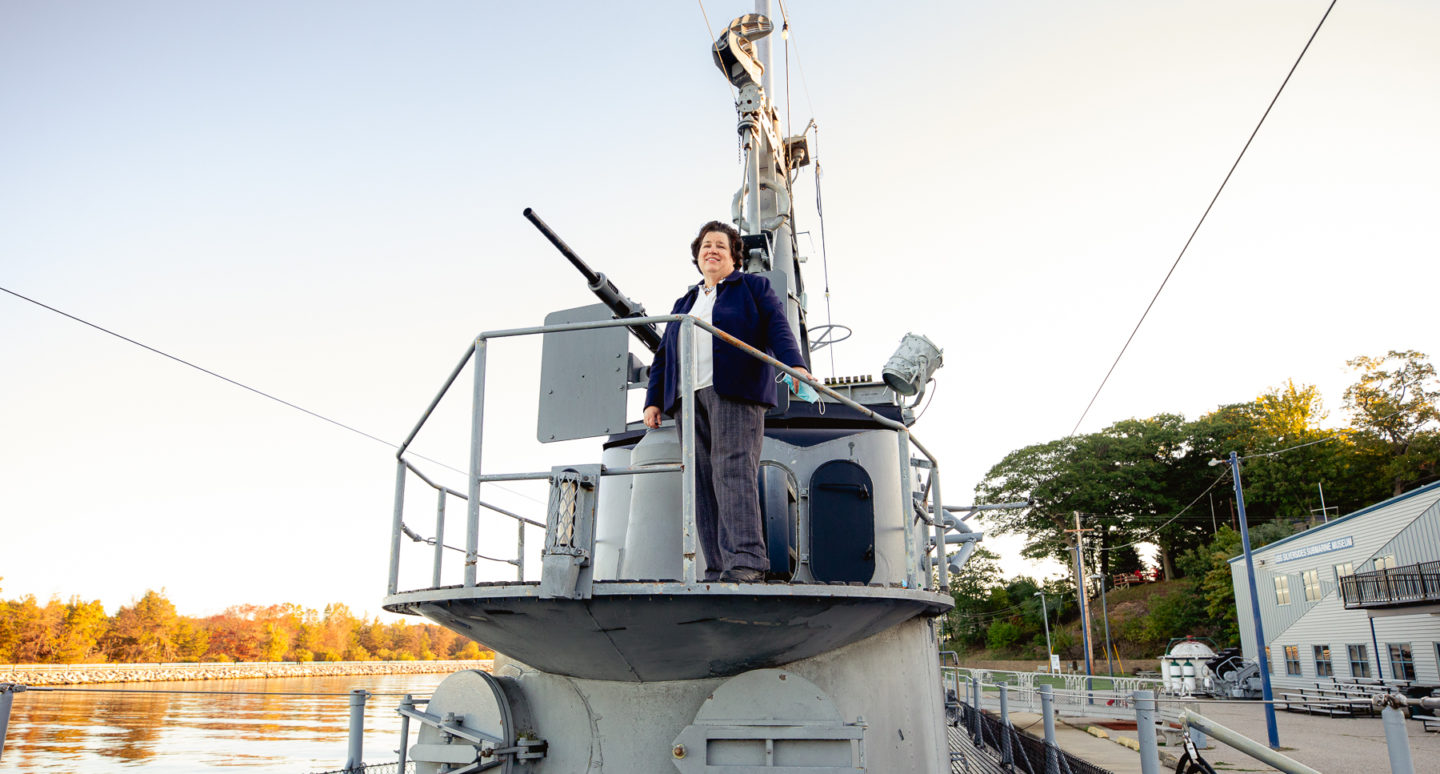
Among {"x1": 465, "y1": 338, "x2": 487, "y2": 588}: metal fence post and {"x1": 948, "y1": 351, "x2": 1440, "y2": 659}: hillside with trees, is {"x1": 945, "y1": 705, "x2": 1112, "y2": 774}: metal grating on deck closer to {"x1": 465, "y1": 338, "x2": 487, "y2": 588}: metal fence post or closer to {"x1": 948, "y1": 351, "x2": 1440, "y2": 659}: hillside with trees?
{"x1": 465, "y1": 338, "x2": 487, "y2": 588}: metal fence post

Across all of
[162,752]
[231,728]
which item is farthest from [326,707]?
[162,752]

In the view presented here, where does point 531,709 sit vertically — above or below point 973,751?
above

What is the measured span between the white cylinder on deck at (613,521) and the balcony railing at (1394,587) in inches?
1002

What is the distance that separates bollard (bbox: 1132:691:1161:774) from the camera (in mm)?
4438

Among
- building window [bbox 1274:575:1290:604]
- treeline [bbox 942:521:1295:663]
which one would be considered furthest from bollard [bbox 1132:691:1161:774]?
treeline [bbox 942:521:1295:663]

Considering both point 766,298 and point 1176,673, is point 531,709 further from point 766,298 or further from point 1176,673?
point 1176,673

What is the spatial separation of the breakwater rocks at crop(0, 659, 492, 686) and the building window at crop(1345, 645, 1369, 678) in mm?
34885

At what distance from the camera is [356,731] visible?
228 inches

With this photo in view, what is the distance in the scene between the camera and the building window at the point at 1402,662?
939 inches

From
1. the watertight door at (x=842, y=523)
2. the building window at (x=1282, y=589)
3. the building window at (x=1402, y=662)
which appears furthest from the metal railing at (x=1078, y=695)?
the watertight door at (x=842, y=523)

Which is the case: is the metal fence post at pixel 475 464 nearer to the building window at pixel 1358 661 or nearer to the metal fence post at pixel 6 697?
the metal fence post at pixel 6 697

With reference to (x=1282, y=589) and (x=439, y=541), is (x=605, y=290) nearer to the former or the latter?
(x=439, y=541)

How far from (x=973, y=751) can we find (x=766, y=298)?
923 cm

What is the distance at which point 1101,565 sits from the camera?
59406 millimetres
